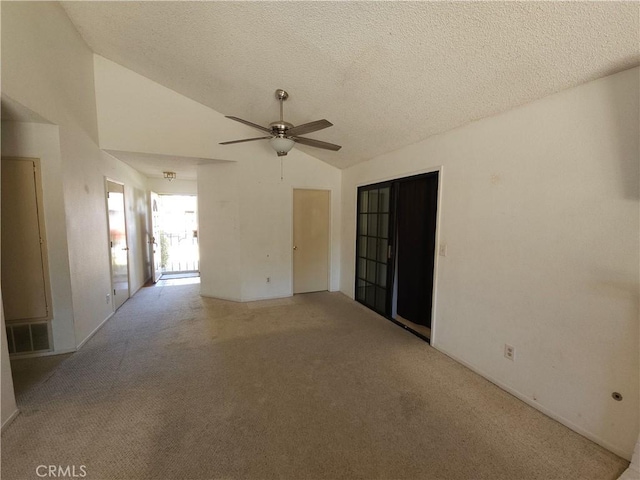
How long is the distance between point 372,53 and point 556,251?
78.2 inches

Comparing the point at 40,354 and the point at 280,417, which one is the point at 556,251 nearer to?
the point at 280,417

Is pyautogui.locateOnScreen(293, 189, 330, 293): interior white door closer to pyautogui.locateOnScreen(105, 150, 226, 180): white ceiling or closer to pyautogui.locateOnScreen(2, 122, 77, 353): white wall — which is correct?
pyautogui.locateOnScreen(105, 150, 226, 180): white ceiling

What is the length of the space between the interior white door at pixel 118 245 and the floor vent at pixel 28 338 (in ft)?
3.68

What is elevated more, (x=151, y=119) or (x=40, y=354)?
(x=151, y=119)

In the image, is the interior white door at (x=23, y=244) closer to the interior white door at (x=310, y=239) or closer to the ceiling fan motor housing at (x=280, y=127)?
the ceiling fan motor housing at (x=280, y=127)

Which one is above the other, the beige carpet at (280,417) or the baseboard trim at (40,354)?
the baseboard trim at (40,354)

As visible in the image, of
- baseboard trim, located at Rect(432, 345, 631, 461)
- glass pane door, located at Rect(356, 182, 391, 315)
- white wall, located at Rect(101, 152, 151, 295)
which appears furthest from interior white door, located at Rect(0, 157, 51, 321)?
baseboard trim, located at Rect(432, 345, 631, 461)

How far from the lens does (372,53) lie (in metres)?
1.97

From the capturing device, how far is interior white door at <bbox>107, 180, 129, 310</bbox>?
3639 mm

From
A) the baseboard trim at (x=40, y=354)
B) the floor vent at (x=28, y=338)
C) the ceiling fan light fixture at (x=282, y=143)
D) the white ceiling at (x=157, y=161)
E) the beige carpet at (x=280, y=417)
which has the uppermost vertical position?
the white ceiling at (x=157, y=161)

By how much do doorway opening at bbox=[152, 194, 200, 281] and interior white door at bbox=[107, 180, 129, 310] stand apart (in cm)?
195

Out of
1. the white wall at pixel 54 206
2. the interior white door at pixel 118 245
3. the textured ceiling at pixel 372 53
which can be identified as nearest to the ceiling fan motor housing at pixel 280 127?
the textured ceiling at pixel 372 53

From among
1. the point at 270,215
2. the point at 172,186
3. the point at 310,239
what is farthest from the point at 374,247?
the point at 172,186

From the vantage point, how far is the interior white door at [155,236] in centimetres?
554
